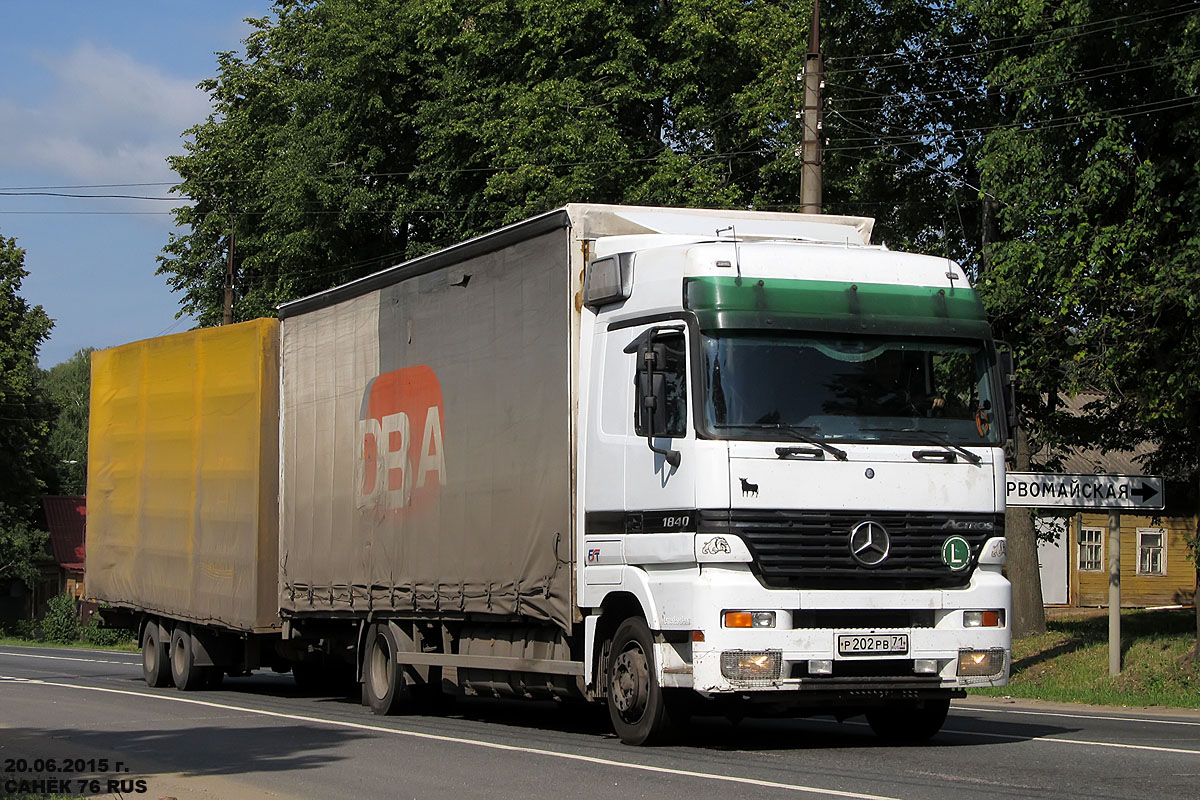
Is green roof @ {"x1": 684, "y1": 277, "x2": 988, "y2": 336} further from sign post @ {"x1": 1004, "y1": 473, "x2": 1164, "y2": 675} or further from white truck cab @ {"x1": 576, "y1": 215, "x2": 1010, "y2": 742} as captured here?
sign post @ {"x1": 1004, "y1": 473, "x2": 1164, "y2": 675}

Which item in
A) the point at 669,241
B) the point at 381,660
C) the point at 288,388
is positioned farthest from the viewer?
the point at 288,388

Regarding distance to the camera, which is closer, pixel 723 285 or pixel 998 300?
pixel 723 285

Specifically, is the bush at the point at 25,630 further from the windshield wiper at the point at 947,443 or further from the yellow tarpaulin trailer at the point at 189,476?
the windshield wiper at the point at 947,443

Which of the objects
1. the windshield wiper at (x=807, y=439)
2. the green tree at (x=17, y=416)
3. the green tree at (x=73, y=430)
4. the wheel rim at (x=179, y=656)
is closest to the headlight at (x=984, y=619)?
the windshield wiper at (x=807, y=439)

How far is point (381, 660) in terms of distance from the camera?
625 inches

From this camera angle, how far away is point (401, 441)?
15.5 meters

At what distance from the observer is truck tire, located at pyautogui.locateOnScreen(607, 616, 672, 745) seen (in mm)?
11375

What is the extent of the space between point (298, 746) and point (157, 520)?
30.7ft

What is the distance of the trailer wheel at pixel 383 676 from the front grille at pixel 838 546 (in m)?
5.48

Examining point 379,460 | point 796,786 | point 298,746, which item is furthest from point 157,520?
point 796,786

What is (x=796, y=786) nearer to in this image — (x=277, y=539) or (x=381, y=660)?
(x=381, y=660)

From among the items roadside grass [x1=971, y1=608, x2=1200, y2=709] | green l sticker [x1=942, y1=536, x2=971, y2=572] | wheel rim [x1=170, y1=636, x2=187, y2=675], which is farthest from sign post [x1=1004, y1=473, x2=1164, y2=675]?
wheel rim [x1=170, y1=636, x2=187, y2=675]

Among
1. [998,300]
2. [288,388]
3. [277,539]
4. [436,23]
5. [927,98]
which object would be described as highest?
[436,23]

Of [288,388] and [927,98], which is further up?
[927,98]
